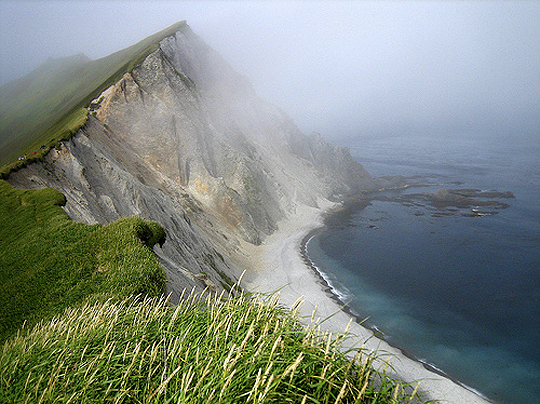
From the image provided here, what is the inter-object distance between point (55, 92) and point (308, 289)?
125998mm

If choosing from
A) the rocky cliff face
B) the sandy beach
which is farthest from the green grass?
the sandy beach

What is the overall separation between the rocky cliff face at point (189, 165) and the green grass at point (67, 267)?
809 cm

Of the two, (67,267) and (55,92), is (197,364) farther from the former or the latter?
(55,92)

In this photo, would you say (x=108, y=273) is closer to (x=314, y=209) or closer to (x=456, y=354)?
(x=456, y=354)

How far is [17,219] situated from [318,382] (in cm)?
2603

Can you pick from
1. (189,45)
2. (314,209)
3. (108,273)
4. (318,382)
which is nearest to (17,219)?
(108,273)

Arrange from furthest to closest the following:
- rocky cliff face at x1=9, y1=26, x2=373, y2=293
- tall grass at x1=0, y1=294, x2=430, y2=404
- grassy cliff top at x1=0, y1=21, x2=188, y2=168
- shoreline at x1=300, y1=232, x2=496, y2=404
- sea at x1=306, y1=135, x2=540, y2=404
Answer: grassy cliff top at x1=0, y1=21, x2=188, y2=168 < rocky cliff face at x1=9, y1=26, x2=373, y2=293 < sea at x1=306, y1=135, x2=540, y2=404 < shoreline at x1=300, y1=232, x2=496, y2=404 < tall grass at x1=0, y1=294, x2=430, y2=404

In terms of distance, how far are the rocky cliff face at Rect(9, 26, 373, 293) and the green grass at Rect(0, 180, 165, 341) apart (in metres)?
8.09

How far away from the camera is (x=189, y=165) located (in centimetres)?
7375

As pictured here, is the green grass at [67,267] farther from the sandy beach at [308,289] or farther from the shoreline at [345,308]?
the sandy beach at [308,289]

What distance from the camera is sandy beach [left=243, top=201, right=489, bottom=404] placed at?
109 ft

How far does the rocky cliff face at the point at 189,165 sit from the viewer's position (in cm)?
4034

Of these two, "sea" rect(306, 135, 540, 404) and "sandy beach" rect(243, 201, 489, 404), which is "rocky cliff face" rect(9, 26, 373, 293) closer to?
"sandy beach" rect(243, 201, 489, 404)

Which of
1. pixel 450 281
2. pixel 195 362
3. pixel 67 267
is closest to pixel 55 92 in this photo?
pixel 67 267
